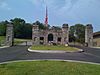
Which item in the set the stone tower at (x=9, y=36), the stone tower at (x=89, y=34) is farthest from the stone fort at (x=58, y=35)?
the stone tower at (x=9, y=36)

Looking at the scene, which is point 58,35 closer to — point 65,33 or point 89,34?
point 65,33

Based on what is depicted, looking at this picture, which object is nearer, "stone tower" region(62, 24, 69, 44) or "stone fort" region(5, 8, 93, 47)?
"stone fort" region(5, 8, 93, 47)

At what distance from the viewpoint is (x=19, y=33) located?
98312 mm

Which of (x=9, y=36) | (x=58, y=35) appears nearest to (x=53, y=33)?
(x=58, y=35)

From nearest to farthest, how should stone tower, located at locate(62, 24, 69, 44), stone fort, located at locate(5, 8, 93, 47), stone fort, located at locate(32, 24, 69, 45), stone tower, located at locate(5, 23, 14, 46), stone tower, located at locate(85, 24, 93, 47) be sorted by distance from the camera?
stone tower, located at locate(5, 23, 14, 46)
stone tower, located at locate(85, 24, 93, 47)
stone fort, located at locate(5, 8, 93, 47)
stone tower, located at locate(62, 24, 69, 44)
stone fort, located at locate(32, 24, 69, 45)

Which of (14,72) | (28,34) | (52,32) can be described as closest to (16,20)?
(28,34)

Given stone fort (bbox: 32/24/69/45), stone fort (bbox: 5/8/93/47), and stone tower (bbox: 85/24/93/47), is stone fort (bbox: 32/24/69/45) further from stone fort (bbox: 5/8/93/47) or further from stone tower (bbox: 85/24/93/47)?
stone tower (bbox: 85/24/93/47)

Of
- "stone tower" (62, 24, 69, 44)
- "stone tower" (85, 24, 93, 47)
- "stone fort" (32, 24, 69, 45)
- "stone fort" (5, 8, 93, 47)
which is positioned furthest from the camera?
"stone fort" (32, 24, 69, 45)

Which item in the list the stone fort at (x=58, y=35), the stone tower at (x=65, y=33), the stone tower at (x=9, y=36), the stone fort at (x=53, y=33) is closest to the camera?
the stone tower at (x=9, y=36)

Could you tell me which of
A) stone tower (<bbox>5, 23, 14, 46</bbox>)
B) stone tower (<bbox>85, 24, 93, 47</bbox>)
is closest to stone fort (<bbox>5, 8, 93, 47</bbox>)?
stone tower (<bbox>85, 24, 93, 47</bbox>)

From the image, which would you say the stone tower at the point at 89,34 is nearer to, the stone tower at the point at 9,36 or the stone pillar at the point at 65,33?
the stone pillar at the point at 65,33

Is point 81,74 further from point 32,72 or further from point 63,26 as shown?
point 63,26

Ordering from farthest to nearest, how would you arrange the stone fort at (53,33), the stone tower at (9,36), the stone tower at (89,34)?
the stone fort at (53,33), the stone tower at (89,34), the stone tower at (9,36)

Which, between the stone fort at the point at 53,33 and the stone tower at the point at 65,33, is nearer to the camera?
the stone tower at the point at 65,33
